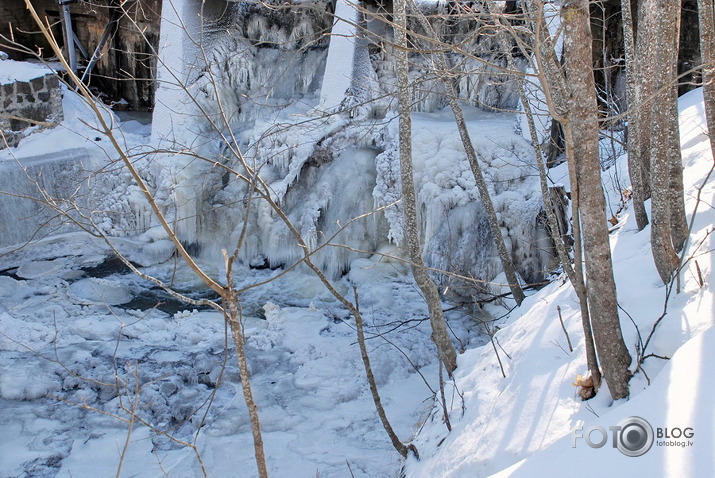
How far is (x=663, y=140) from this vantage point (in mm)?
3436

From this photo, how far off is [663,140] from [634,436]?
6.22 ft

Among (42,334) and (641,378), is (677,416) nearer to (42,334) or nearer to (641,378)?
(641,378)

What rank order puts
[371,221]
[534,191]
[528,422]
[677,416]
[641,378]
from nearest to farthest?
[677,416] → [641,378] → [528,422] → [534,191] → [371,221]

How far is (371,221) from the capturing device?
8.33 meters

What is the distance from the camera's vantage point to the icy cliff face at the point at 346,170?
25.0 ft

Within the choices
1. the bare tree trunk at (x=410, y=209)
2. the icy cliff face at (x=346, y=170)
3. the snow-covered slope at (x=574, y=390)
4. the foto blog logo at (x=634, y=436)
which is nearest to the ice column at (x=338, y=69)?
the icy cliff face at (x=346, y=170)

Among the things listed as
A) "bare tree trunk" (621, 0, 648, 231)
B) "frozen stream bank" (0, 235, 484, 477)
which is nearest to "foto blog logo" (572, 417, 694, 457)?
"frozen stream bank" (0, 235, 484, 477)

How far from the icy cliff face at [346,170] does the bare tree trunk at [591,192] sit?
4047 millimetres

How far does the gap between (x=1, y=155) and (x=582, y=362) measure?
8.25m

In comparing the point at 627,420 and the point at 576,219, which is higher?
the point at 576,219

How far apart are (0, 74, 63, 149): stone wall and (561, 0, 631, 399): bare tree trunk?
8.04 m

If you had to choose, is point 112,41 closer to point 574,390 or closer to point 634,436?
point 574,390

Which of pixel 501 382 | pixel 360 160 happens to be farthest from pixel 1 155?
pixel 501 382

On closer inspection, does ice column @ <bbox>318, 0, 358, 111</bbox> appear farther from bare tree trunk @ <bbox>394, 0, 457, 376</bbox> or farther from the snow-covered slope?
the snow-covered slope
